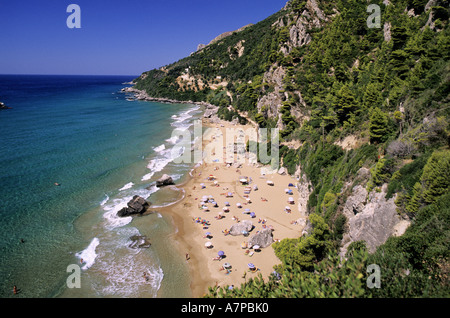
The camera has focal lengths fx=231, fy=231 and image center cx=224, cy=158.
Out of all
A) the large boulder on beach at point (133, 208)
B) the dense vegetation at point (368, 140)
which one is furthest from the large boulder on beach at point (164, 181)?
the dense vegetation at point (368, 140)

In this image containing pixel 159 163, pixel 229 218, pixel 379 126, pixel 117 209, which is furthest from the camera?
pixel 159 163

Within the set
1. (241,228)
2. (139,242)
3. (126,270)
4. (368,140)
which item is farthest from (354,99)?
(126,270)

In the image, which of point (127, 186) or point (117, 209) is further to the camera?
point (127, 186)

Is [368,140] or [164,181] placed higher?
[368,140]

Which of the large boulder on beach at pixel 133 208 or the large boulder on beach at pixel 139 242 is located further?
the large boulder on beach at pixel 133 208

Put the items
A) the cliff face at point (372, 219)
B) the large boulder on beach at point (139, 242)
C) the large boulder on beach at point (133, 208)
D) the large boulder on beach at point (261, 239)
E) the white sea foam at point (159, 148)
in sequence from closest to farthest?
the cliff face at point (372, 219)
the large boulder on beach at point (261, 239)
the large boulder on beach at point (139, 242)
the large boulder on beach at point (133, 208)
the white sea foam at point (159, 148)

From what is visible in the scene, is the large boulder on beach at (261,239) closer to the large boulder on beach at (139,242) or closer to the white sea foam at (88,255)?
the large boulder on beach at (139,242)

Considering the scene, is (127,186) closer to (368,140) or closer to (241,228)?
(241,228)

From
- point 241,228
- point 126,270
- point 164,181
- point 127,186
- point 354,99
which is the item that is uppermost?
point 354,99
